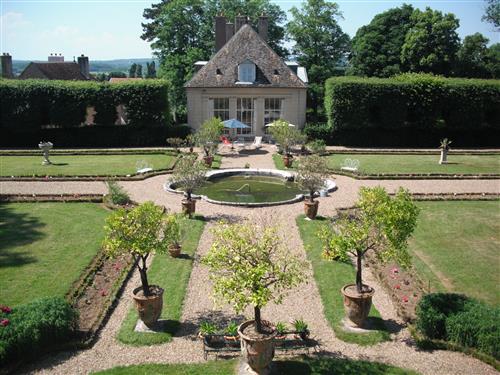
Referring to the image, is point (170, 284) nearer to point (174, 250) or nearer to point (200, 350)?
point (174, 250)

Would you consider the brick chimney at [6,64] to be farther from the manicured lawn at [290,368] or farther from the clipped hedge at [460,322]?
the clipped hedge at [460,322]

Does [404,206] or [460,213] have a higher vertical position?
[404,206]

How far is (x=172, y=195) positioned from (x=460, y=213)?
1321 centimetres

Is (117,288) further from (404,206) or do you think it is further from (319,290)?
(404,206)

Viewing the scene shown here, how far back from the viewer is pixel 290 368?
410 inches

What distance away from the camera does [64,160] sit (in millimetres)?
33719

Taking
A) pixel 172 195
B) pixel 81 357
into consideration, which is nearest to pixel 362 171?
pixel 172 195

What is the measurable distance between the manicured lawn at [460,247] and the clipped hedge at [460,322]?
243cm

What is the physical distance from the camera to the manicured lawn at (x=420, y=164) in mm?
30125

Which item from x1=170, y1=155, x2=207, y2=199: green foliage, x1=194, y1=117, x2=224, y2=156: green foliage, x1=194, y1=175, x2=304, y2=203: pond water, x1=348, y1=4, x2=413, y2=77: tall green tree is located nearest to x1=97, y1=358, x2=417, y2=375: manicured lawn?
x1=170, y1=155, x2=207, y2=199: green foliage

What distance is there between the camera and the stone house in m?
40.5

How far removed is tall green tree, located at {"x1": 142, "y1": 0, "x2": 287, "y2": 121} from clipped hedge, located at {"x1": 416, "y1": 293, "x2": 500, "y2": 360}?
41.0 metres

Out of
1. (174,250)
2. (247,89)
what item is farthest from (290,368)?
(247,89)

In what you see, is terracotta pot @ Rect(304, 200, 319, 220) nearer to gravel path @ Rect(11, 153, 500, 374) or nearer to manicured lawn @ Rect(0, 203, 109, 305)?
gravel path @ Rect(11, 153, 500, 374)
